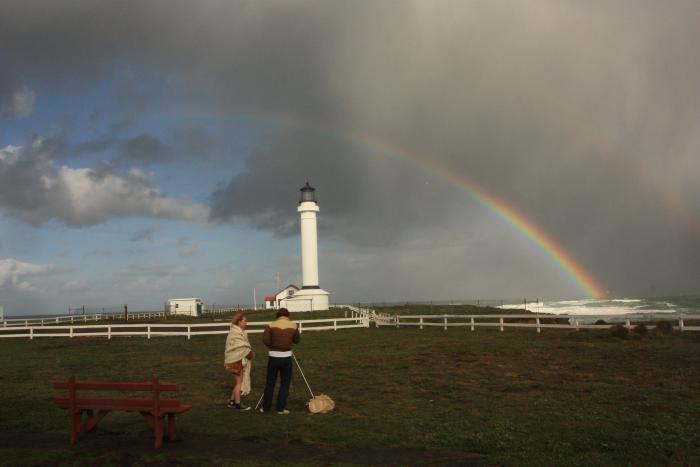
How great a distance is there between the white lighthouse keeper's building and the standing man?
37149 mm

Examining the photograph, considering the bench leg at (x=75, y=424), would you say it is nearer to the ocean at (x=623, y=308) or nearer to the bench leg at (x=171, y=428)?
the bench leg at (x=171, y=428)

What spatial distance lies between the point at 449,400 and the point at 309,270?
1456 inches

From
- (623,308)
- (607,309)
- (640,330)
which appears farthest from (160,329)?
(623,308)

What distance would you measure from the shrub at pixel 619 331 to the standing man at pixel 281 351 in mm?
18488

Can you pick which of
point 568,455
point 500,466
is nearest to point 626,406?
point 568,455

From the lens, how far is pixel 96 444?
7879mm

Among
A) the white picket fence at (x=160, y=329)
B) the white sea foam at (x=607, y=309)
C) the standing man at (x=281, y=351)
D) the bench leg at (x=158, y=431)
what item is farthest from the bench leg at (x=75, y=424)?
the white sea foam at (x=607, y=309)

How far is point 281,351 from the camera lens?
967 cm

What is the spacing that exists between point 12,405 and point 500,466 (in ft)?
30.9

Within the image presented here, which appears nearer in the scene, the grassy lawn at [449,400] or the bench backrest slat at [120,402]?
the grassy lawn at [449,400]

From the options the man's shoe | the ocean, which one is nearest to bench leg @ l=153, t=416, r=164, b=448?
the man's shoe

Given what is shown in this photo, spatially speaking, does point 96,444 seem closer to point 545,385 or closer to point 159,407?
point 159,407

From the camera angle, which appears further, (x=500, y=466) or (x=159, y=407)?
(x=159, y=407)

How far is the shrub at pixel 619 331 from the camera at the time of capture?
77.2 feet
